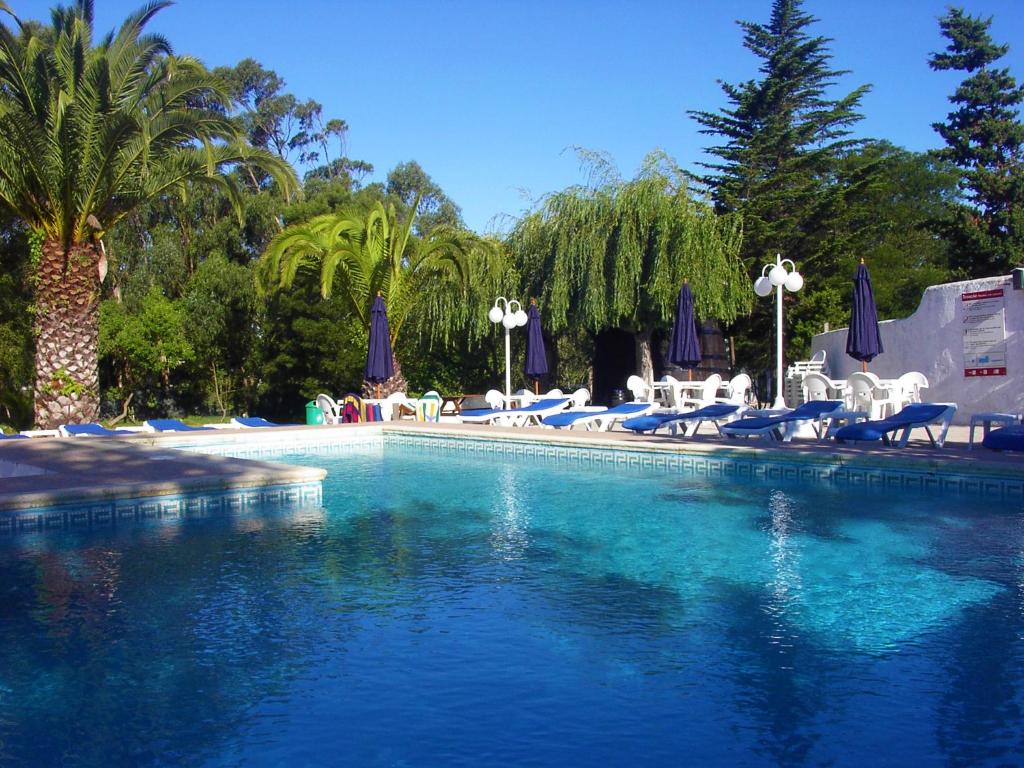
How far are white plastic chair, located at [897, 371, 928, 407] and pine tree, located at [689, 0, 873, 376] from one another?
12.9m

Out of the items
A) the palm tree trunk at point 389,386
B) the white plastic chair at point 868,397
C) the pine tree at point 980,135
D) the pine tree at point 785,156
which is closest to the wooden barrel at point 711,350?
the pine tree at point 785,156

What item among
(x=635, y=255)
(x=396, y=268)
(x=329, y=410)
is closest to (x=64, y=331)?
(x=329, y=410)

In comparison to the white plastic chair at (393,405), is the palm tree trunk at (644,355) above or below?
above

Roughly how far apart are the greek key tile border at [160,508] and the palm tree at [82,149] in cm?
709

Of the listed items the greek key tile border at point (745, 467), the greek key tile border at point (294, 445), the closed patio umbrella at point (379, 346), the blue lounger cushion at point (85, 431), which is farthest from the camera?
the closed patio umbrella at point (379, 346)

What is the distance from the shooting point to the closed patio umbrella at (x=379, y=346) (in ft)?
60.5

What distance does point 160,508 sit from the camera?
8.70m

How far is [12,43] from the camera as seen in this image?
14.1 metres

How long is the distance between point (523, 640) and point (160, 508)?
5.02 meters

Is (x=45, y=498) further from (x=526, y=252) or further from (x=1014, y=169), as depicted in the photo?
(x=1014, y=169)

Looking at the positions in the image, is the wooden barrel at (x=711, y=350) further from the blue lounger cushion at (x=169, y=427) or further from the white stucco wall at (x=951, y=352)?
the blue lounger cushion at (x=169, y=427)

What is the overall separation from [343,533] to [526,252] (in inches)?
589

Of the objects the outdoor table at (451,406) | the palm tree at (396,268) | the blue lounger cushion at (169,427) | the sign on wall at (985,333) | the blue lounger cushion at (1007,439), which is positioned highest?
the palm tree at (396,268)

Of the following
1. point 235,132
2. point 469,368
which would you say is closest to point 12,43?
point 235,132
